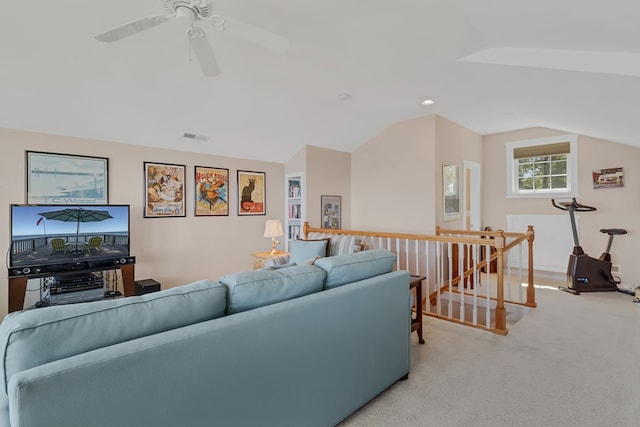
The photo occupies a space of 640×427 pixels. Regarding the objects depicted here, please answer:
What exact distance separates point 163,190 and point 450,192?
4.06 meters

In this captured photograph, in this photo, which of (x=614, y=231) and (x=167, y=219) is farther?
(x=614, y=231)

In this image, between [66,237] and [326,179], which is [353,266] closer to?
[66,237]

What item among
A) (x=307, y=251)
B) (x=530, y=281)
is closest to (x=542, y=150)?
(x=530, y=281)

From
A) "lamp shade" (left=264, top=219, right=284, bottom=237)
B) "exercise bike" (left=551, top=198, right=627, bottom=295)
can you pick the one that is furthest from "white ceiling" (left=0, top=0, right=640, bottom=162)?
"exercise bike" (left=551, top=198, right=627, bottom=295)

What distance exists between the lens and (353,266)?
2.06 metres

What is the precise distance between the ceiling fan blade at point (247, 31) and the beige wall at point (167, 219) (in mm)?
2650

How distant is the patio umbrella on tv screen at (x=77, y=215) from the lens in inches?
126

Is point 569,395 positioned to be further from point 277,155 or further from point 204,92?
point 277,155

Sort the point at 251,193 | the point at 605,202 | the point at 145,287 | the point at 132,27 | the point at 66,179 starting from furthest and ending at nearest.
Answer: the point at 251,193
the point at 605,202
the point at 145,287
the point at 66,179
the point at 132,27

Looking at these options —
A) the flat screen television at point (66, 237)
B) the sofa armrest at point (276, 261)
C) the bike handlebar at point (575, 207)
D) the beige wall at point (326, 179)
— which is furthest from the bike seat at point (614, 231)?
the flat screen television at point (66, 237)

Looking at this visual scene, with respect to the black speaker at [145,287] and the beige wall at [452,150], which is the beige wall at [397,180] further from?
the black speaker at [145,287]

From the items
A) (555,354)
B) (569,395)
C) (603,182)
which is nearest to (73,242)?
(569,395)

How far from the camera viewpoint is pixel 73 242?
3305mm

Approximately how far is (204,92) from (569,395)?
3936mm
